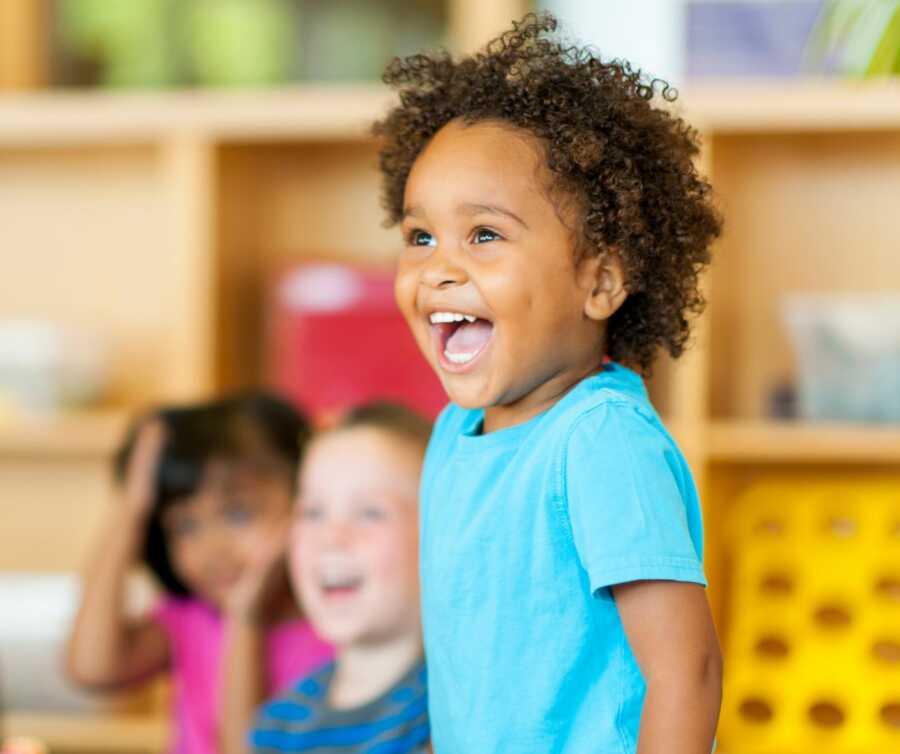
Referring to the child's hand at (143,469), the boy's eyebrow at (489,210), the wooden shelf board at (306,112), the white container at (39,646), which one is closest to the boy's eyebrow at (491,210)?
the boy's eyebrow at (489,210)

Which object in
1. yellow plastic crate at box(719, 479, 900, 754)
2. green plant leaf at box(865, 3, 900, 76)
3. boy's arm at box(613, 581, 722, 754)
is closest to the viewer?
boy's arm at box(613, 581, 722, 754)

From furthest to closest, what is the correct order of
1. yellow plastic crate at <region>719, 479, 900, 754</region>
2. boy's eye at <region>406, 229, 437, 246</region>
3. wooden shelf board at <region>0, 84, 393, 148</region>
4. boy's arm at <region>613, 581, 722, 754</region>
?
1. wooden shelf board at <region>0, 84, 393, 148</region>
2. yellow plastic crate at <region>719, 479, 900, 754</region>
3. boy's eye at <region>406, 229, 437, 246</region>
4. boy's arm at <region>613, 581, 722, 754</region>

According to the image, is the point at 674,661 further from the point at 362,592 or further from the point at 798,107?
the point at 798,107

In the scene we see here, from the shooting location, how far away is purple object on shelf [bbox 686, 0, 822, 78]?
186 cm

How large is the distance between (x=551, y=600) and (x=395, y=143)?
1.13 ft

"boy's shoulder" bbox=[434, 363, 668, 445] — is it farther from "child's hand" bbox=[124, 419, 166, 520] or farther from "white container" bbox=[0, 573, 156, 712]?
"white container" bbox=[0, 573, 156, 712]

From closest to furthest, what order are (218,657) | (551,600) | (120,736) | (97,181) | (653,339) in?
(551,600) → (653,339) → (218,657) → (120,736) → (97,181)

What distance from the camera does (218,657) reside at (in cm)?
163

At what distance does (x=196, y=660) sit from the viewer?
165cm

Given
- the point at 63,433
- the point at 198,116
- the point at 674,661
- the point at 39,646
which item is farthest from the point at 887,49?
the point at 39,646

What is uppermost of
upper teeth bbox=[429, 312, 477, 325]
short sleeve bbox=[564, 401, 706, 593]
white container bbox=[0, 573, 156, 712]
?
upper teeth bbox=[429, 312, 477, 325]

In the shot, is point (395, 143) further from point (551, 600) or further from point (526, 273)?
point (551, 600)

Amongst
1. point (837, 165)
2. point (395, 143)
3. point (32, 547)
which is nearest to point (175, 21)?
point (32, 547)

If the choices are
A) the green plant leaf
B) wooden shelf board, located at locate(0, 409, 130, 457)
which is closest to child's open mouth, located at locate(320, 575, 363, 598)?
the green plant leaf
